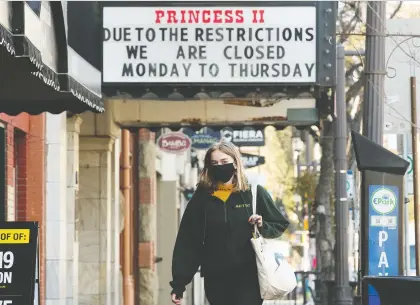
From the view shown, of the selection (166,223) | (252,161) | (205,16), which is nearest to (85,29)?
(205,16)

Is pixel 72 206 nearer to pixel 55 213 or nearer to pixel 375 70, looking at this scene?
pixel 55 213

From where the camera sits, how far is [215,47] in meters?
14.2

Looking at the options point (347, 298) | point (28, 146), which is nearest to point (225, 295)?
point (28, 146)

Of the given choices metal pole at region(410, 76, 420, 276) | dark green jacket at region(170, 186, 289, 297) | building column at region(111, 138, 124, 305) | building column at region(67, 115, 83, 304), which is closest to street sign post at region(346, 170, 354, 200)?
building column at region(111, 138, 124, 305)

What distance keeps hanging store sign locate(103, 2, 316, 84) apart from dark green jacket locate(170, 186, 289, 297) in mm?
5558

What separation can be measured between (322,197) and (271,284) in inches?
802

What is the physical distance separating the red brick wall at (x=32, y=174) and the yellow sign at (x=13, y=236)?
187 inches

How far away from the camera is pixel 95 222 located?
1834 centimetres

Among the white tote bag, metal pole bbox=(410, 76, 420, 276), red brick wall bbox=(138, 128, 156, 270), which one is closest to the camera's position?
the white tote bag

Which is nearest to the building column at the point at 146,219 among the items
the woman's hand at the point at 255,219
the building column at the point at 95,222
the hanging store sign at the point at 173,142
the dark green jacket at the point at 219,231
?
the hanging store sign at the point at 173,142

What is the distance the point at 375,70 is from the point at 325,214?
53.7 ft

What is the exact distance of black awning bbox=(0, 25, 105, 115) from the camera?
7.61m

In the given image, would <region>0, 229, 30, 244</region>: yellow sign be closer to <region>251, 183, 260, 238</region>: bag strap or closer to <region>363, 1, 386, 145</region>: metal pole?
<region>251, 183, 260, 238</region>: bag strap

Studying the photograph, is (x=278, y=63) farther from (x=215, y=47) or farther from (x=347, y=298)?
(x=347, y=298)
